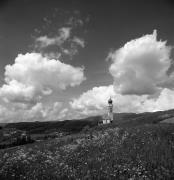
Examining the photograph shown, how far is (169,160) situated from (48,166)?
6.71 m

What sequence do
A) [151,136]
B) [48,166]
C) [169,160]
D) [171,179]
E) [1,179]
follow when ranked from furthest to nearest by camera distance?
[151,136] → [48,166] → [169,160] → [1,179] → [171,179]

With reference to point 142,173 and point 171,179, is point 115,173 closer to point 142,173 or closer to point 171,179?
point 142,173

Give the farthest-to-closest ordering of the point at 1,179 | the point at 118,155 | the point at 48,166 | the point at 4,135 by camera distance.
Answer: the point at 4,135 → the point at 118,155 → the point at 48,166 → the point at 1,179

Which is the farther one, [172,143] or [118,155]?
[172,143]

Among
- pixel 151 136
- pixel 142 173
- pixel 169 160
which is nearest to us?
pixel 142 173

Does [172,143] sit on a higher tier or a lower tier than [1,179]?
higher

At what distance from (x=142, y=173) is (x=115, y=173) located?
1.25 metres

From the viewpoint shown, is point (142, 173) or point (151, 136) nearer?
point (142, 173)

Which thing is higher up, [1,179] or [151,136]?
[151,136]

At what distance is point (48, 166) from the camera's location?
15578mm

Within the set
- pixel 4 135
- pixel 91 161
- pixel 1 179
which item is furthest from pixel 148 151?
pixel 4 135

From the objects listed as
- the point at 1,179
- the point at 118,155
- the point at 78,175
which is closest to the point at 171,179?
the point at 78,175

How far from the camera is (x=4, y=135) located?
183ft

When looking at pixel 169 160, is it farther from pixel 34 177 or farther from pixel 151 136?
pixel 151 136
